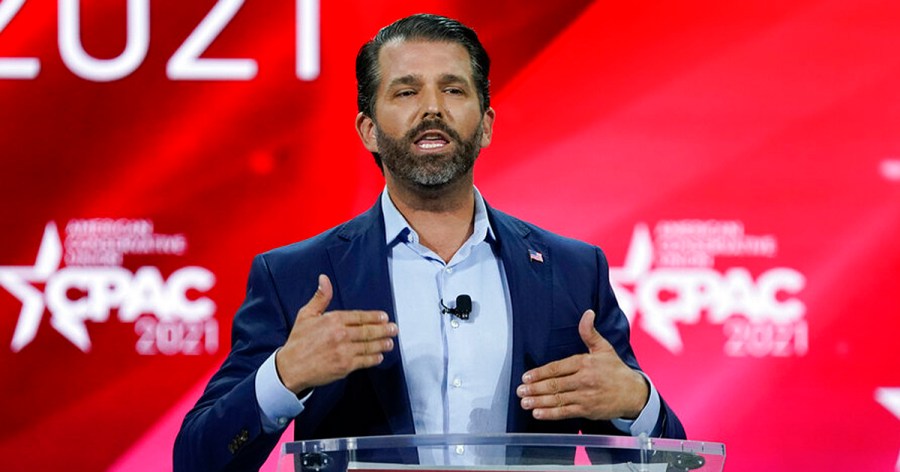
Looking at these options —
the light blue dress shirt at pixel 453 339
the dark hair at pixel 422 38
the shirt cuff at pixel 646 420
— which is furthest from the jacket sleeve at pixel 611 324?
the dark hair at pixel 422 38

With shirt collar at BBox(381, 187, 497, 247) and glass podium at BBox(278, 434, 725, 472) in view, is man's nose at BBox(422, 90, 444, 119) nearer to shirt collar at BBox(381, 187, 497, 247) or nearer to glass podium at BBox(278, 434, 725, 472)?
shirt collar at BBox(381, 187, 497, 247)

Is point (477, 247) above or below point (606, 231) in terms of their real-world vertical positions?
below

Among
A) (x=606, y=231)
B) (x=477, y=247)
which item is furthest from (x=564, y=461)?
(x=606, y=231)

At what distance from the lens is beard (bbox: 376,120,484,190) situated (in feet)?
8.27

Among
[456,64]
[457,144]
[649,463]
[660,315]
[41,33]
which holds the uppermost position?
[41,33]

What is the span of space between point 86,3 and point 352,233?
191cm

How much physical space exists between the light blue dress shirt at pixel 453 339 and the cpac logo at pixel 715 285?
56.7 inches

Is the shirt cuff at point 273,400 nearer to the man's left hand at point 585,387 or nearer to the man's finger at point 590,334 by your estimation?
the man's left hand at point 585,387

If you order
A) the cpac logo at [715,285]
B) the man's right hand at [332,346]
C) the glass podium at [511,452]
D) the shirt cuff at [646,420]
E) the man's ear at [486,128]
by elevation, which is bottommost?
the glass podium at [511,452]

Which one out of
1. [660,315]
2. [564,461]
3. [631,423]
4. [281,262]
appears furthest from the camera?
[660,315]

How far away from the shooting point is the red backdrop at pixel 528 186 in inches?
154

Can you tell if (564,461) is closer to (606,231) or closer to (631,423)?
(631,423)

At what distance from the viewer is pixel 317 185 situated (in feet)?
13.0

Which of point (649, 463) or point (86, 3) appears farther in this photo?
point (86, 3)
